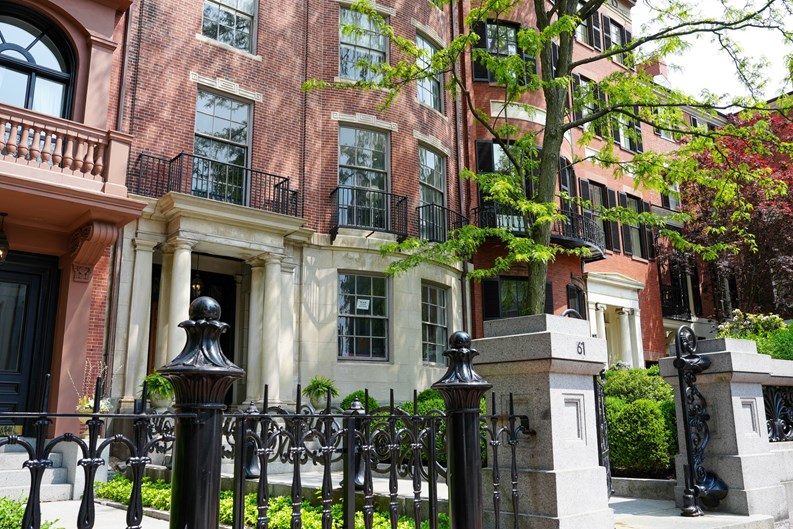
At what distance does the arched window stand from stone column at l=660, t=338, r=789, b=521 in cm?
1130

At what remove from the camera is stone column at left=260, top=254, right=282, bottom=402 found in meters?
14.3

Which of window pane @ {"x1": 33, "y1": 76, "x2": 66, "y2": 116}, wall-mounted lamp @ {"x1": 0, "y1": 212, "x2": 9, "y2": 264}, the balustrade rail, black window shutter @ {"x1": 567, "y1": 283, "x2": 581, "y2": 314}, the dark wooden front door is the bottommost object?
the dark wooden front door

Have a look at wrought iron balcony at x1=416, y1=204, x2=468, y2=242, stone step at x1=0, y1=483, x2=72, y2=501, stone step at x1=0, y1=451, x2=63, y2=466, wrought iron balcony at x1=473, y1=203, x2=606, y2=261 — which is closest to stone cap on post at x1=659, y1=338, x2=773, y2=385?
stone step at x1=0, y1=483, x2=72, y2=501

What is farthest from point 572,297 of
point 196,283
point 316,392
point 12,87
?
point 12,87

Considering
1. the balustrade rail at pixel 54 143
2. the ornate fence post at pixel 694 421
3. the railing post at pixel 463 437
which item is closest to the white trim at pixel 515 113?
the balustrade rail at pixel 54 143

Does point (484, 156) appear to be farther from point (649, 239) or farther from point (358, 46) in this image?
point (649, 239)

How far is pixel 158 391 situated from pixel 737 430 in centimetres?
892

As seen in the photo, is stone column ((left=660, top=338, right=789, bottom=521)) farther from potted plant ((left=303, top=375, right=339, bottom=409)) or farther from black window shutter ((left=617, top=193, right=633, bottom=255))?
black window shutter ((left=617, top=193, right=633, bottom=255))

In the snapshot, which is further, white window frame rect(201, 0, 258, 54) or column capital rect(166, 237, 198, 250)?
white window frame rect(201, 0, 258, 54)

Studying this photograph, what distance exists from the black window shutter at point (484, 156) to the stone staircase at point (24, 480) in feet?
46.9

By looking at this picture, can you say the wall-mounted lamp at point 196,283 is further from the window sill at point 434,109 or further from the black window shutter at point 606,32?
the black window shutter at point 606,32

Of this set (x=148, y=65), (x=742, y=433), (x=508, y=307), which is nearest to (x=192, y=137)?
(x=148, y=65)

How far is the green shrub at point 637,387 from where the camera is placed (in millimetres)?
10289

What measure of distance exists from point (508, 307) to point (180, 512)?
17.9 metres
